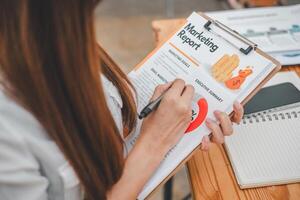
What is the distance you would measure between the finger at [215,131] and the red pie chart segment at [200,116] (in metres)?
0.02

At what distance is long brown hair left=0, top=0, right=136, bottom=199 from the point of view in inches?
18.7

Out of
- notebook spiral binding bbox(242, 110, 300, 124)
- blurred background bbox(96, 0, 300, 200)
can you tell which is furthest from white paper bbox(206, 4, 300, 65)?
blurred background bbox(96, 0, 300, 200)

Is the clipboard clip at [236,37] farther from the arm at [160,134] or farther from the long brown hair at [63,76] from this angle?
the long brown hair at [63,76]

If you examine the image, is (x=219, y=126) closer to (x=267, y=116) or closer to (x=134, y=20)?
(x=267, y=116)

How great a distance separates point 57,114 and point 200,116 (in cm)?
27

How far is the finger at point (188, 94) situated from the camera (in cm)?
68

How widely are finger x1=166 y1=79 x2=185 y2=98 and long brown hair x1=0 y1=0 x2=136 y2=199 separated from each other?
0.43 feet

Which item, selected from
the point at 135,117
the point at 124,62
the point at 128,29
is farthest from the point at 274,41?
the point at 128,29

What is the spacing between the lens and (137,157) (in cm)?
67

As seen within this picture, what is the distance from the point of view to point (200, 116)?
27.5 inches

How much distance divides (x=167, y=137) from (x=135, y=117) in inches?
3.4

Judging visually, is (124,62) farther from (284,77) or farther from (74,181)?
(74,181)

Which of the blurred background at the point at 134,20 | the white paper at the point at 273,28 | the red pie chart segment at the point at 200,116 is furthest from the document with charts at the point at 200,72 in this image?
the blurred background at the point at 134,20

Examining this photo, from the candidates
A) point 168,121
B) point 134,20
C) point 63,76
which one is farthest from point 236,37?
point 134,20
